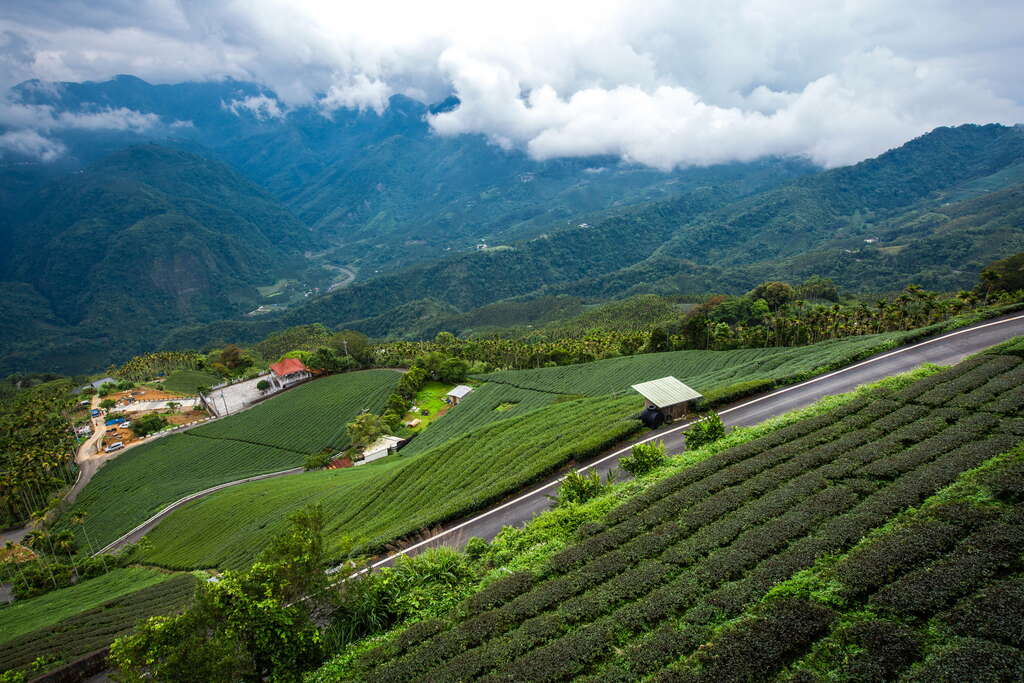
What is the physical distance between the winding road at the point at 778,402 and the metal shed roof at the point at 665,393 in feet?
5.61

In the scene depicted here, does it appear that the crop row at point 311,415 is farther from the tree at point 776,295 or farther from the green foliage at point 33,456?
the tree at point 776,295

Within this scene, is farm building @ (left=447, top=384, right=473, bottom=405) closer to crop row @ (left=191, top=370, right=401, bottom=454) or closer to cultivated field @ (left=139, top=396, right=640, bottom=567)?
crop row @ (left=191, top=370, right=401, bottom=454)

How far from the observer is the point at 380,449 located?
204ft

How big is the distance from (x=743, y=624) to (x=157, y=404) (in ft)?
394

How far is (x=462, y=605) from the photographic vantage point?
53.6 feet

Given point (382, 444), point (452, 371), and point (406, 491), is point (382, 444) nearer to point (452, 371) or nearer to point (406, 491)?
point (452, 371)

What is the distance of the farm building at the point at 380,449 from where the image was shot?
6106 centimetres

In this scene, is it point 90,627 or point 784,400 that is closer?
point 90,627

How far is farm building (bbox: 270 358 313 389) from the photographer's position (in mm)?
96938

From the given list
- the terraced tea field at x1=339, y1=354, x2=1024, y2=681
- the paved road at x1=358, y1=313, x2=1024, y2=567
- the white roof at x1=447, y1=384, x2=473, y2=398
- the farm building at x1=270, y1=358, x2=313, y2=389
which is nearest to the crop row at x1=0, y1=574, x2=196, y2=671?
the paved road at x1=358, y1=313, x2=1024, y2=567

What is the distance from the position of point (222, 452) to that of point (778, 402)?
3020 inches

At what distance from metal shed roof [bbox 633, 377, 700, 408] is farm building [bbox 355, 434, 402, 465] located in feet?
132

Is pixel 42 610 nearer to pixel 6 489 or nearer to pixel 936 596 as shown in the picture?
pixel 6 489

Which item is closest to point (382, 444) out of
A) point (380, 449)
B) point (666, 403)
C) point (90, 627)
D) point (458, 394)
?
point (380, 449)
